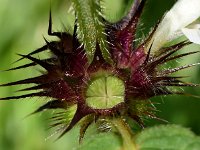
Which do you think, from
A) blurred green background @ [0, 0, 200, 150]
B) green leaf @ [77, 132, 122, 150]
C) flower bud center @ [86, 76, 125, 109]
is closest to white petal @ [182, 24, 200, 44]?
flower bud center @ [86, 76, 125, 109]

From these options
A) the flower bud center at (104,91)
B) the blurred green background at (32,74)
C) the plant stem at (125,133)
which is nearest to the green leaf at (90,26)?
the flower bud center at (104,91)

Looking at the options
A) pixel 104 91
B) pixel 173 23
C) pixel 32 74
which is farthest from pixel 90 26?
pixel 32 74

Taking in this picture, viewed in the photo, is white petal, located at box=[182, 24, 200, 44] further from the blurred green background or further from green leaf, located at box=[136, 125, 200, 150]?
the blurred green background

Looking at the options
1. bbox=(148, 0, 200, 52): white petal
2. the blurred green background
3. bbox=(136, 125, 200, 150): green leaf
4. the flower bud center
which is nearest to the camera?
bbox=(136, 125, 200, 150): green leaf

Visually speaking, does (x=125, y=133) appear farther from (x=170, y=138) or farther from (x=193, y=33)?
(x=193, y=33)

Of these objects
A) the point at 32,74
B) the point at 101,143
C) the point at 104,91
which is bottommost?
the point at 101,143

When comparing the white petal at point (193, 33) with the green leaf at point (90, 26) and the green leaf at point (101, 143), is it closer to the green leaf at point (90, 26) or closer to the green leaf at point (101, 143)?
the green leaf at point (90, 26)

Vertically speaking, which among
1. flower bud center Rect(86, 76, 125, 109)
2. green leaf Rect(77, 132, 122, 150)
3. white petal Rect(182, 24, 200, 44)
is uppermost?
white petal Rect(182, 24, 200, 44)
